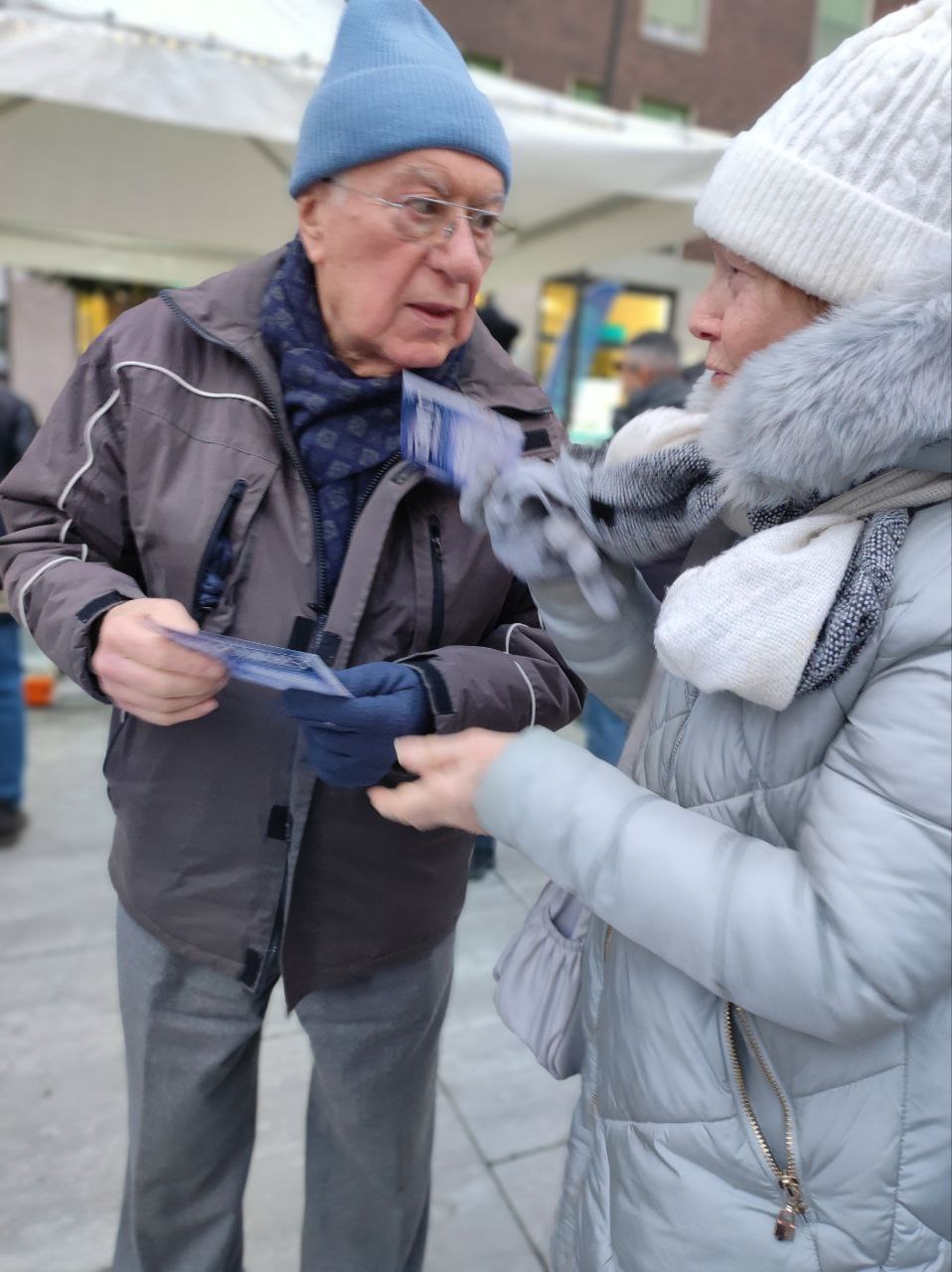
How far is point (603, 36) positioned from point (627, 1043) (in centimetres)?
1551

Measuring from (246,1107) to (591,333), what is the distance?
33.0ft

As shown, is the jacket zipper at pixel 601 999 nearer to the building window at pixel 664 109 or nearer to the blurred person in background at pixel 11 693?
the blurred person in background at pixel 11 693

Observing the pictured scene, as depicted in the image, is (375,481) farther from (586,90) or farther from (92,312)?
(586,90)

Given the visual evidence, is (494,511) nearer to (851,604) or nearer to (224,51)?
(851,604)

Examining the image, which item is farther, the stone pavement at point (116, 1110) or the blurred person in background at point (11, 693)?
the blurred person in background at point (11, 693)

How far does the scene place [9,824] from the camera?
3.58m

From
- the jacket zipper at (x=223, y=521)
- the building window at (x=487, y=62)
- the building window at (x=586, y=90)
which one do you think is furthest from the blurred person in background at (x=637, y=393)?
the building window at (x=586, y=90)

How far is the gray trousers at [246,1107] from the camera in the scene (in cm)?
144

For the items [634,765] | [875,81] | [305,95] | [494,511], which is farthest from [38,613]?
[305,95]

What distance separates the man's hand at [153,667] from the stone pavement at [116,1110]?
144 centimetres

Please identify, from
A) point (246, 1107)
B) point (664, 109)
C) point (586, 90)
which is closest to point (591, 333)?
point (586, 90)

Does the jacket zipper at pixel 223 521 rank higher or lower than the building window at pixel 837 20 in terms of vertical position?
lower

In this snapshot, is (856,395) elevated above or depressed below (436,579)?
above

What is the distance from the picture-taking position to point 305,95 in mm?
2895
